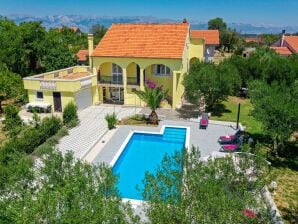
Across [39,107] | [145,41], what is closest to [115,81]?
[145,41]

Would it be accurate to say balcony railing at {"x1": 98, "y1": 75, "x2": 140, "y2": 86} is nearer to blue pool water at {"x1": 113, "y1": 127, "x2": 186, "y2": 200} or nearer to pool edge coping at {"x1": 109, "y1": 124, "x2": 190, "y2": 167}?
pool edge coping at {"x1": 109, "y1": 124, "x2": 190, "y2": 167}

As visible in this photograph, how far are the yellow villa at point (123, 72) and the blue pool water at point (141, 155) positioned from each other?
7980 mm

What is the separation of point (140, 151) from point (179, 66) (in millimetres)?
12562

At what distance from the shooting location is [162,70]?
36875mm

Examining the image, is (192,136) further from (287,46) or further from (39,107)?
(287,46)

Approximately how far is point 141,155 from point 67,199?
15.8 meters

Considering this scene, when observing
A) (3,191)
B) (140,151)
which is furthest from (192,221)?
(140,151)

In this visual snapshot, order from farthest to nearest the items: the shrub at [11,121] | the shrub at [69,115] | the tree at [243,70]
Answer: the tree at [243,70] → the shrub at [69,115] → the shrub at [11,121]

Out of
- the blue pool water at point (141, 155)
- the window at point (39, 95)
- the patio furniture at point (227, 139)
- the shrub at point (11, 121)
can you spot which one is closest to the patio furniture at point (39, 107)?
the window at point (39, 95)

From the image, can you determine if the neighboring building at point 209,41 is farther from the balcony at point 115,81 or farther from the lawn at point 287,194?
the lawn at point 287,194

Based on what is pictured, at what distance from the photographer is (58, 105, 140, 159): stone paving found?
24594mm

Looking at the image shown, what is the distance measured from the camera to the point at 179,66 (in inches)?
1314

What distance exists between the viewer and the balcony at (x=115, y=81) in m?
36.4

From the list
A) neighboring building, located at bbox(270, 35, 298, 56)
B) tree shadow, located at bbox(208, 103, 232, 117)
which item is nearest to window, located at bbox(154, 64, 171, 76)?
tree shadow, located at bbox(208, 103, 232, 117)
